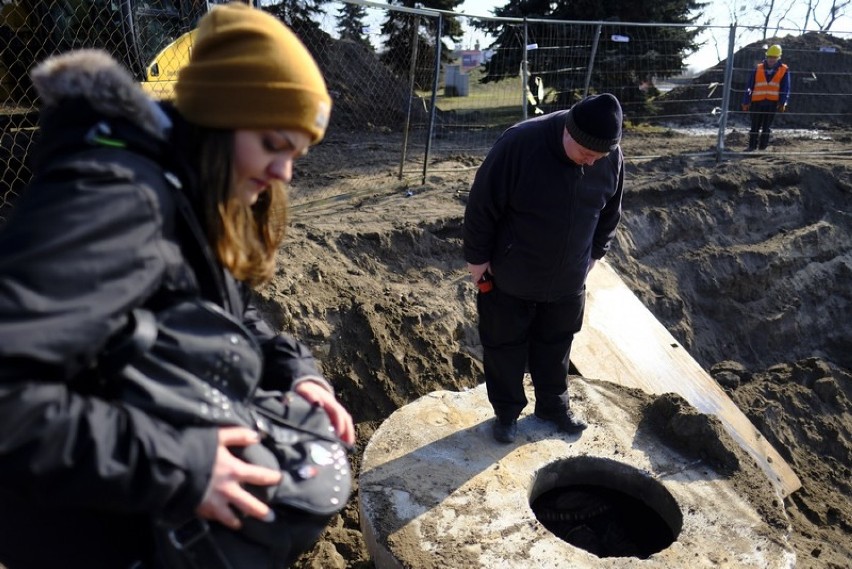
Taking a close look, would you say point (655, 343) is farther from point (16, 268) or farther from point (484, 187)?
point (16, 268)

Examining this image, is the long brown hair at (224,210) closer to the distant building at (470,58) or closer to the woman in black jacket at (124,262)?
the woman in black jacket at (124,262)

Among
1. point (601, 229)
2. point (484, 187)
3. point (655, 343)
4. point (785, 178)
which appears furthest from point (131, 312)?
point (785, 178)

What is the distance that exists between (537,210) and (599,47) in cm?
1187

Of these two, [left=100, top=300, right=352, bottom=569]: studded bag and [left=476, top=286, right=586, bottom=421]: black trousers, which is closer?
[left=100, top=300, right=352, bottom=569]: studded bag

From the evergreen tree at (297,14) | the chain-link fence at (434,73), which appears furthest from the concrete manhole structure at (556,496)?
the evergreen tree at (297,14)

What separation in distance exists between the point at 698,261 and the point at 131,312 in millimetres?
7245

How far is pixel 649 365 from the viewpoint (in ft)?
16.1

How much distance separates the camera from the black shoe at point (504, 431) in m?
3.61

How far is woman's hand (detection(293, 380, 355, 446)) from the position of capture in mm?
1619

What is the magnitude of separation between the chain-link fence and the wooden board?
9.94ft

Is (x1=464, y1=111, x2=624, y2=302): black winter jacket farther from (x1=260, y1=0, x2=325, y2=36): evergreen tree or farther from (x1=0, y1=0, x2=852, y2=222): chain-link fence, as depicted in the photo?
(x1=260, y1=0, x2=325, y2=36): evergreen tree

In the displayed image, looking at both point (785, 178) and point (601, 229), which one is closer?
point (601, 229)

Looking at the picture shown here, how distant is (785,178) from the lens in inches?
336

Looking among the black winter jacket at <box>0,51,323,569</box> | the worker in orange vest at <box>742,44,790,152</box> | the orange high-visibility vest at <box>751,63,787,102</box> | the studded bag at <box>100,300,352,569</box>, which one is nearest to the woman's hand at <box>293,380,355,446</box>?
the studded bag at <box>100,300,352,569</box>
